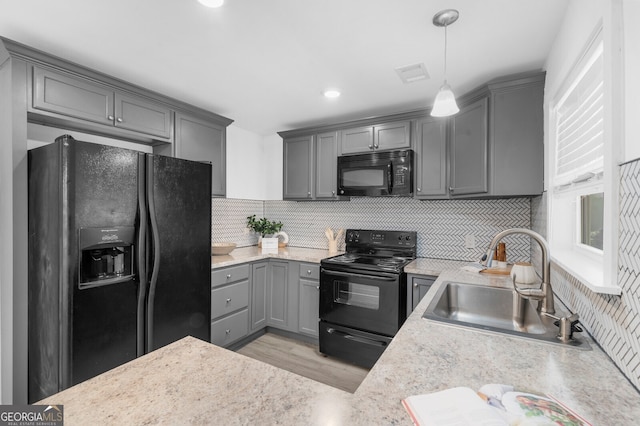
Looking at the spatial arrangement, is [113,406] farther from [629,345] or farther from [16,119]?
[16,119]

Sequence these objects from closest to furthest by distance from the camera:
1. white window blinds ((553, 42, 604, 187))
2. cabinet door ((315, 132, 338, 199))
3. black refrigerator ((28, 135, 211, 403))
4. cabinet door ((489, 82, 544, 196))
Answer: white window blinds ((553, 42, 604, 187)) < black refrigerator ((28, 135, 211, 403)) < cabinet door ((489, 82, 544, 196)) < cabinet door ((315, 132, 338, 199))

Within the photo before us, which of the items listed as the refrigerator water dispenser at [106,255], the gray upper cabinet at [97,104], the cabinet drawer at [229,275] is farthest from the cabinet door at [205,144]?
the refrigerator water dispenser at [106,255]

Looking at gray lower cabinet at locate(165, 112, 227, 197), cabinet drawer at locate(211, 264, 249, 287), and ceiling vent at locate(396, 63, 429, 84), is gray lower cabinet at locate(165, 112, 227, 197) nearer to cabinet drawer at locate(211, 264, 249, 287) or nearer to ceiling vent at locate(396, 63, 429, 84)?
cabinet drawer at locate(211, 264, 249, 287)

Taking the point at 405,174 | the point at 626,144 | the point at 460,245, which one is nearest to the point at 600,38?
the point at 626,144

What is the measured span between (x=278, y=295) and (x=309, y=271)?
48 cm

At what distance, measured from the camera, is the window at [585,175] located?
0.95 m

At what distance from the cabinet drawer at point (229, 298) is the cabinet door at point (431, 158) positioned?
1865mm

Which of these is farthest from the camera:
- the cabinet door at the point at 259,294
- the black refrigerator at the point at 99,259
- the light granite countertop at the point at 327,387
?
the cabinet door at the point at 259,294

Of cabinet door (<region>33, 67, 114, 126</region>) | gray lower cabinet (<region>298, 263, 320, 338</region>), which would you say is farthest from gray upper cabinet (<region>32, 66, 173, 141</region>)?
gray lower cabinet (<region>298, 263, 320, 338</region>)

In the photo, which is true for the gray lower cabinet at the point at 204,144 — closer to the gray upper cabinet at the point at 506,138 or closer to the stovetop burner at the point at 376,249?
→ the stovetop burner at the point at 376,249

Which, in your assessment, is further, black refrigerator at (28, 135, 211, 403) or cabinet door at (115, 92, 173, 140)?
cabinet door at (115, 92, 173, 140)

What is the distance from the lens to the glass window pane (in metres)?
1.48

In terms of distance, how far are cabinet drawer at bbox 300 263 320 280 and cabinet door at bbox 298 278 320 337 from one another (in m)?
0.04

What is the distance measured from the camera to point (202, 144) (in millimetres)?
2895
